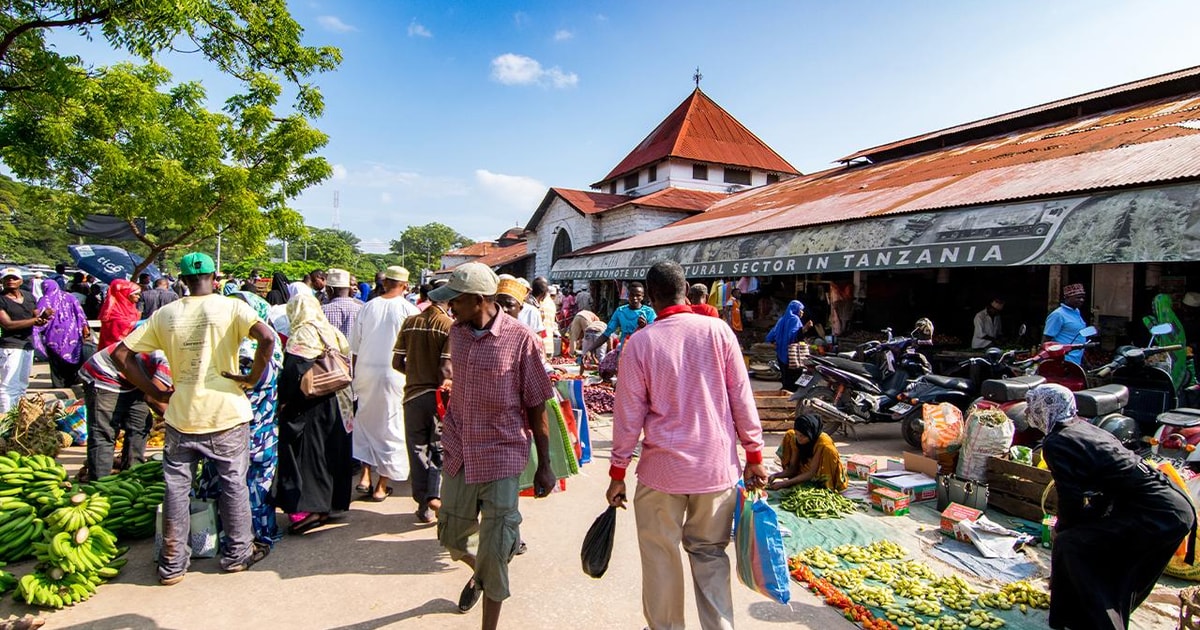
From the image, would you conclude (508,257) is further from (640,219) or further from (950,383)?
(950,383)

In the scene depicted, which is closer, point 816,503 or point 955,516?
point 955,516

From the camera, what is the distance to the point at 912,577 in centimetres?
382

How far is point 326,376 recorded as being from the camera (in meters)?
4.13

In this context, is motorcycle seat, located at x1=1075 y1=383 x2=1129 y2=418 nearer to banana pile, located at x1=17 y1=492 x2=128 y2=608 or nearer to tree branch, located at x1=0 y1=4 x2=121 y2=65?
banana pile, located at x1=17 y1=492 x2=128 y2=608

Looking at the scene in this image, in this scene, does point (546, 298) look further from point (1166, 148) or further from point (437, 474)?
point (1166, 148)

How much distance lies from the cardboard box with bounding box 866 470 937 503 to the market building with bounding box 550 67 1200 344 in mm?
3645

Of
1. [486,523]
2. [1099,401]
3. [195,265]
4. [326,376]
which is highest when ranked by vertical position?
[195,265]

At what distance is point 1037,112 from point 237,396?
60.8ft

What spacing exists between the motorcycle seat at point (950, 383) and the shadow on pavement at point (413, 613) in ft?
18.6

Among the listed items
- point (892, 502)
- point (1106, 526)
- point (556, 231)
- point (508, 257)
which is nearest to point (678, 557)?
point (1106, 526)

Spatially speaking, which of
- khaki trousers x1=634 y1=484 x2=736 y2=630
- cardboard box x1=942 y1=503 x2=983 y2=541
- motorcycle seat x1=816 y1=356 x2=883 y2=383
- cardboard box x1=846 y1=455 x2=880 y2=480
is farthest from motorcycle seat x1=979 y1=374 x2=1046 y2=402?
khaki trousers x1=634 y1=484 x2=736 y2=630

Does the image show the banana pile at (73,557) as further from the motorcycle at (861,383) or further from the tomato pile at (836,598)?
the motorcycle at (861,383)

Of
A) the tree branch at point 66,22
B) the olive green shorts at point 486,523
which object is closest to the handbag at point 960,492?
the olive green shorts at point 486,523

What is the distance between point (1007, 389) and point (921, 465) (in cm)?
110
